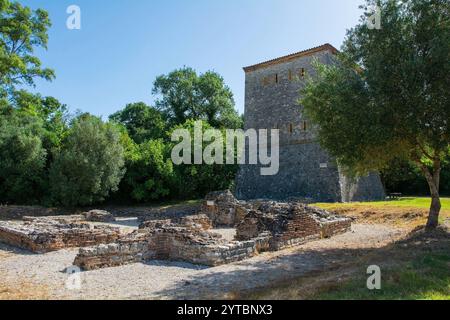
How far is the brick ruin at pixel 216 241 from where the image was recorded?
9.12 meters

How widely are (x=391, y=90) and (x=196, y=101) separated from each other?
125 ft

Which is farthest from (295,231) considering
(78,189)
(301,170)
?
(78,189)

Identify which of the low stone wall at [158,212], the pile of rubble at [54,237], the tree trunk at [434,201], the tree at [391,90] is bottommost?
the low stone wall at [158,212]

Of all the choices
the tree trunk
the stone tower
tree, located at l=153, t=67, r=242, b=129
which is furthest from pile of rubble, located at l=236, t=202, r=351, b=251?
tree, located at l=153, t=67, r=242, b=129

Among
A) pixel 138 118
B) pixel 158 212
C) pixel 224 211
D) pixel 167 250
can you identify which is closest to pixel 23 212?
pixel 158 212

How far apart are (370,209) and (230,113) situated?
97.9ft

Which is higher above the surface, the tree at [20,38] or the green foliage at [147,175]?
the tree at [20,38]

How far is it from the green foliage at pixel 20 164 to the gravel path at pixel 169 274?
16.8m

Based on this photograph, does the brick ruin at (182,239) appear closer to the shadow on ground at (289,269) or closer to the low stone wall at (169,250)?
the low stone wall at (169,250)

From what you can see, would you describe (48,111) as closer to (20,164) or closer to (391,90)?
(20,164)

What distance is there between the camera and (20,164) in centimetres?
2644

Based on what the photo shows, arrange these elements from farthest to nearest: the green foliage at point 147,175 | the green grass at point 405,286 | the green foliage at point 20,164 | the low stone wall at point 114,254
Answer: the green foliage at point 147,175, the green foliage at point 20,164, the low stone wall at point 114,254, the green grass at point 405,286

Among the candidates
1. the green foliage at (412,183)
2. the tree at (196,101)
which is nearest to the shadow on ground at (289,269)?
the green foliage at (412,183)

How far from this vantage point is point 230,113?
4722 cm
